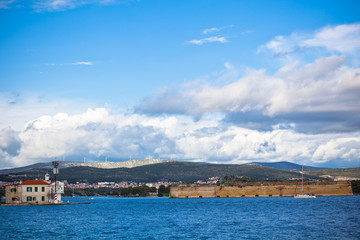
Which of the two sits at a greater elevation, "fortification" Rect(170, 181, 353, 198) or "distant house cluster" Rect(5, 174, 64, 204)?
"distant house cluster" Rect(5, 174, 64, 204)

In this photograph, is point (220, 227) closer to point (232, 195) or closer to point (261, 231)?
point (261, 231)

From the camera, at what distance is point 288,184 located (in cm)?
16312

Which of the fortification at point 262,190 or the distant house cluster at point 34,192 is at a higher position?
the distant house cluster at point 34,192

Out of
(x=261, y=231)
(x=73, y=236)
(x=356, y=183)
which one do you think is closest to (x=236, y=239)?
(x=261, y=231)

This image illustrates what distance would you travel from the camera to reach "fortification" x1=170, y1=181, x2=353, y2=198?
155 meters

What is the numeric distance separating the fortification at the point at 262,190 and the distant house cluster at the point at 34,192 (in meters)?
83.1

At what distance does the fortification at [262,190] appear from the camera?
15512cm

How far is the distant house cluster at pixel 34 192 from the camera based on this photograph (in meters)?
96.2

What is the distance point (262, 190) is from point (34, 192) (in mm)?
92733

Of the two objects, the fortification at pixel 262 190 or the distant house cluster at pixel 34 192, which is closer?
the distant house cluster at pixel 34 192

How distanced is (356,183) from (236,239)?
146843 mm

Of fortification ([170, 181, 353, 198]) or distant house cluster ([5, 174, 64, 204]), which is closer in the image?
distant house cluster ([5, 174, 64, 204])

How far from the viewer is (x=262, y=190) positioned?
164m

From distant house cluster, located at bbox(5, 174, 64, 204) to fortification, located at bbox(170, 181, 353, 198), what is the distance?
273 feet
